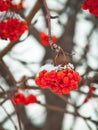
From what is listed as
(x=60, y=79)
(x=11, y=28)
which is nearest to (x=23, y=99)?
(x=11, y=28)

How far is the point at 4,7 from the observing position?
1.94m

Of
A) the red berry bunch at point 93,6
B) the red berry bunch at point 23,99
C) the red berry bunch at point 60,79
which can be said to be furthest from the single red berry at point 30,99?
the red berry bunch at point 60,79

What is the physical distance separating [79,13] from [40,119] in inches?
75.9

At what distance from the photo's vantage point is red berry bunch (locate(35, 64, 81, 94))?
145 cm

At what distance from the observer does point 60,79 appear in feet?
4.75

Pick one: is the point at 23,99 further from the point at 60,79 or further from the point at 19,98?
the point at 60,79

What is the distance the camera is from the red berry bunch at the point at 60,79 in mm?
1447

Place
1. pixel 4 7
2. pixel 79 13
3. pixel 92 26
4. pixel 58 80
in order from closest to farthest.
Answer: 1. pixel 58 80
2. pixel 4 7
3. pixel 79 13
4. pixel 92 26

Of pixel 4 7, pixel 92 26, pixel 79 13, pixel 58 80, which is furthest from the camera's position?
pixel 92 26

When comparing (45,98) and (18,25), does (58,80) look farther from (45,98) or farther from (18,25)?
(45,98)

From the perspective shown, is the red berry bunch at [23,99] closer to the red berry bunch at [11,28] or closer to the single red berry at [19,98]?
the single red berry at [19,98]

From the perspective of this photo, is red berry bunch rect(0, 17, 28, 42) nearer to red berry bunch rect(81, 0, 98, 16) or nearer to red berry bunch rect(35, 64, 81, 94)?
red berry bunch rect(81, 0, 98, 16)

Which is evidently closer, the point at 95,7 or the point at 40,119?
the point at 95,7

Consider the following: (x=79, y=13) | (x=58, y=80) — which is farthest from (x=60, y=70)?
(x=79, y=13)
